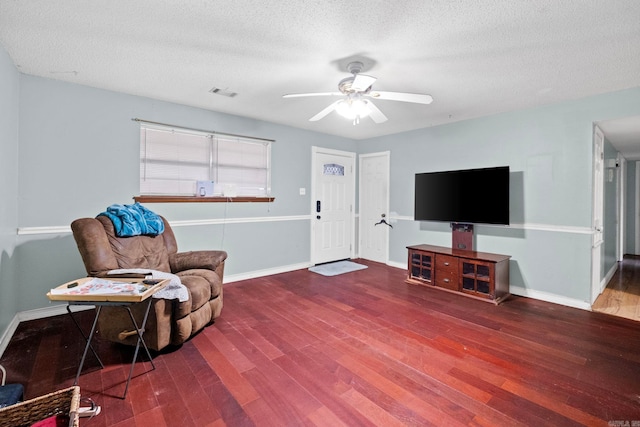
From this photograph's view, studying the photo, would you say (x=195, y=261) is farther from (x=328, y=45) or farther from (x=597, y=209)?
(x=597, y=209)

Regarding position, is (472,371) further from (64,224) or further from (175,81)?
(64,224)

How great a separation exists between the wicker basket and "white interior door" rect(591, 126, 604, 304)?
458cm

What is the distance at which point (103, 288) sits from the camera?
1.87 meters

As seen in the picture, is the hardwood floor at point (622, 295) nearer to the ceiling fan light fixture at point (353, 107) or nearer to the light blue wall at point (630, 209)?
the light blue wall at point (630, 209)

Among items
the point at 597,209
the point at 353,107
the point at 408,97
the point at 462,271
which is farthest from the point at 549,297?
the point at 353,107

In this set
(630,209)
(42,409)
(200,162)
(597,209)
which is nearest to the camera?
(42,409)

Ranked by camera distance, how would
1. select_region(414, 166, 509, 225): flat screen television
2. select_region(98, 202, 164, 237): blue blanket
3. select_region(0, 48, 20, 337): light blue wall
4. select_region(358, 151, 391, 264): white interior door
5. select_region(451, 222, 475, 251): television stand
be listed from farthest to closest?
select_region(358, 151, 391, 264): white interior door < select_region(451, 222, 475, 251): television stand < select_region(414, 166, 509, 225): flat screen television < select_region(98, 202, 164, 237): blue blanket < select_region(0, 48, 20, 337): light blue wall

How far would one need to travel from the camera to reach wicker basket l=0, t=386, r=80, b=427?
46.8 inches

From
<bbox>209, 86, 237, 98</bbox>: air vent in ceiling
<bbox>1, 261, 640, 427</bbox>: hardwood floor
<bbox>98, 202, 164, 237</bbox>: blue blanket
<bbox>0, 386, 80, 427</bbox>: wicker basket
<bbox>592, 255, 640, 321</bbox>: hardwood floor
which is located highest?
<bbox>209, 86, 237, 98</bbox>: air vent in ceiling

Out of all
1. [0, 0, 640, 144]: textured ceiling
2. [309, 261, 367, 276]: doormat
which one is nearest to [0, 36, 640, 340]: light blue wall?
[0, 0, 640, 144]: textured ceiling

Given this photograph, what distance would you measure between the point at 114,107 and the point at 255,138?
5.73 ft

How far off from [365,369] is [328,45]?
Result: 7.96 ft

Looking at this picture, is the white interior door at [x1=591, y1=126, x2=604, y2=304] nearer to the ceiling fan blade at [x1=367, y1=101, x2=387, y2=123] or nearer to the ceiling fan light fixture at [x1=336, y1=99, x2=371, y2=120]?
the ceiling fan blade at [x1=367, y1=101, x2=387, y2=123]

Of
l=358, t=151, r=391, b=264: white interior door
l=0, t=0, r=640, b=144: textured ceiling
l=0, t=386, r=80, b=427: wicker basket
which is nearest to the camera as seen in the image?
l=0, t=386, r=80, b=427: wicker basket
